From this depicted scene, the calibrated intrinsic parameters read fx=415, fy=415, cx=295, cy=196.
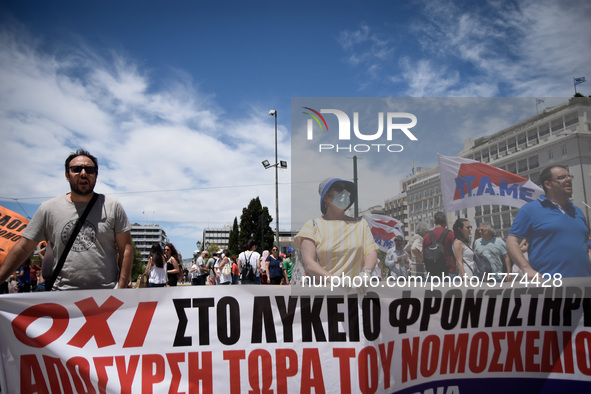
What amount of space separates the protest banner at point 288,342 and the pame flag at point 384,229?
31 centimetres

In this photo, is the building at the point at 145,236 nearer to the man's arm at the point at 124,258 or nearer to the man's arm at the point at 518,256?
the man's arm at the point at 124,258

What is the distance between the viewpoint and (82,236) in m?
2.98

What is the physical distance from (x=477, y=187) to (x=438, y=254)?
26.5 inches

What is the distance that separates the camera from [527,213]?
10.6 feet

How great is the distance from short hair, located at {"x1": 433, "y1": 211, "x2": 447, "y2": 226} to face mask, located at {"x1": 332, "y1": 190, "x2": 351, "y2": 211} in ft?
2.26

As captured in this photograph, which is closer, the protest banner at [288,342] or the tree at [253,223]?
the protest banner at [288,342]

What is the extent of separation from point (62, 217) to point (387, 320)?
7.92ft

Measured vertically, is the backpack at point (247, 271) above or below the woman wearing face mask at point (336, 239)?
below

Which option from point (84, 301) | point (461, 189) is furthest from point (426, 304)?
point (84, 301)

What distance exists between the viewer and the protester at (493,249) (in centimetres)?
306

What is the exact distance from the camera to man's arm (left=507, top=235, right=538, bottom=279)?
3.08 meters

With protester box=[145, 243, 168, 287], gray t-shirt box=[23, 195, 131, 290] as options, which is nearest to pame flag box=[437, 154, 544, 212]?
gray t-shirt box=[23, 195, 131, 290]

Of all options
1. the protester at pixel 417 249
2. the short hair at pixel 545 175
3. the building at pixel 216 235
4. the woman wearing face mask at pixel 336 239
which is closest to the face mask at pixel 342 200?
the woman wearing face mask at pixel 336 239

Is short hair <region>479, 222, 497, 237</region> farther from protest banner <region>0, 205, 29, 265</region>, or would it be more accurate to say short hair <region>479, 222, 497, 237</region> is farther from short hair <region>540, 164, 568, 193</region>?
protest banner <region>0, 205, 29, 265</region>
